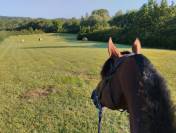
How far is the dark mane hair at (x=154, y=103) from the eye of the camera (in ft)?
6.00

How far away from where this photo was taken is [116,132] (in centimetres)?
620

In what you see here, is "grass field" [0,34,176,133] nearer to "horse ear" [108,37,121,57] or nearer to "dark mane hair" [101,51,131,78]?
"dark mane hair" [101,51,131,78]

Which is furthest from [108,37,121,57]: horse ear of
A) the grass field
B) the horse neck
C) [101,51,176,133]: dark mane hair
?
the grass field

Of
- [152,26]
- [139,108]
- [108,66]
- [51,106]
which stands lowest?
[51,106]

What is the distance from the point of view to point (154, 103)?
1.83 m

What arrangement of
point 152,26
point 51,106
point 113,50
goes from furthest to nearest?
1. point 152,26
2. point 51,106
3. point 113,50

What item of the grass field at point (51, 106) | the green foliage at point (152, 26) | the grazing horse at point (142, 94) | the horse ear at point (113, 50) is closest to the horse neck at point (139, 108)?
the grazing horse at point (142, 94)

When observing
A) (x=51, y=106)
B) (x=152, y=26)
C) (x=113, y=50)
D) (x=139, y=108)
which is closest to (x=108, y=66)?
(x=113, y=50)

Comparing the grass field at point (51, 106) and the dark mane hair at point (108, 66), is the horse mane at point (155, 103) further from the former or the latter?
the grass field at point (51, 106)

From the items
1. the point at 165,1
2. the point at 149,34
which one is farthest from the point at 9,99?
the point at 165,1

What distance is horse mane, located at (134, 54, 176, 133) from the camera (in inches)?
71.9

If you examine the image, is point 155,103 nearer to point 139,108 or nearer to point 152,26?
point 139,108

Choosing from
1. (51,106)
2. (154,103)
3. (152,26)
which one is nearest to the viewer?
(154,103)

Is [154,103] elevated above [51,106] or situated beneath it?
elevated above
